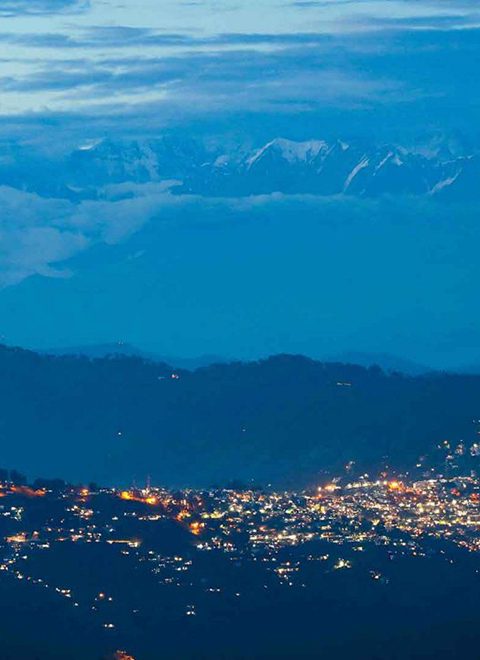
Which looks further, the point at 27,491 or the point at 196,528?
the point at 27,491

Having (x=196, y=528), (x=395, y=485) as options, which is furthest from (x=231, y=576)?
(x=395, y=485)

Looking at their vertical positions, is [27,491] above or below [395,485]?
below

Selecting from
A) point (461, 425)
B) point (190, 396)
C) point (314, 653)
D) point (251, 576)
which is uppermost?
point (190, 396)

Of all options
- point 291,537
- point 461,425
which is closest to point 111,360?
point 461,425

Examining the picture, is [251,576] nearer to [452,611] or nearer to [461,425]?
[452,611]

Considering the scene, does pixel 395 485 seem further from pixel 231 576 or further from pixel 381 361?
pixel 381 361

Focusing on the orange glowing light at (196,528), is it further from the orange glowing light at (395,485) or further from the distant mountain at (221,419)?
the distant mountain at (221,419)

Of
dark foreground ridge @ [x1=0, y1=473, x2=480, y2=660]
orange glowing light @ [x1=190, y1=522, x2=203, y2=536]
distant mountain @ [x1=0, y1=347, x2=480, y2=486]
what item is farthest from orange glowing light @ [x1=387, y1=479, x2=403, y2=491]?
orange glowing light @ [x1=190, y1=522, x2=203, y2=536]

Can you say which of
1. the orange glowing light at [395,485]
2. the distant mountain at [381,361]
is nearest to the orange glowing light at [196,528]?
the orange glowing light at [395,485]
